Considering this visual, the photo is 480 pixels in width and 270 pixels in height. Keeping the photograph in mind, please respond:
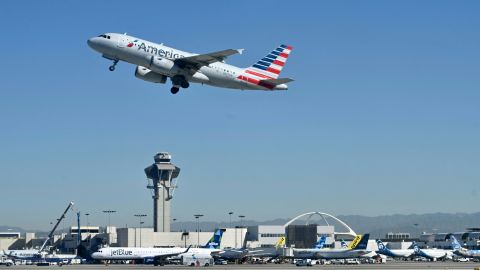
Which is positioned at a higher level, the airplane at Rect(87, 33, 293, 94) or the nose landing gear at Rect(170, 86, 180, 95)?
the airplane at Rect(87, 33, 293, 94)

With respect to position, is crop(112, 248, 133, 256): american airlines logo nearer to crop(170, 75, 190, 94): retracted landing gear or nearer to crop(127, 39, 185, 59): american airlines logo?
crop(170, 75, 190, 94): retracted landing gear

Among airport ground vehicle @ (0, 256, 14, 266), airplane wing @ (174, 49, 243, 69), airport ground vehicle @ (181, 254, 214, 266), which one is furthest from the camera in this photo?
airport ground vehicle @ (0, 256, 14, 266)

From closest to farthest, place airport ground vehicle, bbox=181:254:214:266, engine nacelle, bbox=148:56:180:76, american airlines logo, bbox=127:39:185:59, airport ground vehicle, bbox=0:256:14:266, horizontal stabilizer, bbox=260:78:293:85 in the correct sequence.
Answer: horizontal stabilizer, bbox=260:78:293:85
engine nacelle, bbox=148:56:180:76
american airlines logo, bbox=127:39:185:59
airport ground vehicle, bbox=181:254:214:266
airport ground vehicle, bbox=0:256:14:266

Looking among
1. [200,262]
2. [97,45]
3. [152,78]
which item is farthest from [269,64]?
[200,262]

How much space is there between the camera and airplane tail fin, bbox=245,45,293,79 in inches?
4407

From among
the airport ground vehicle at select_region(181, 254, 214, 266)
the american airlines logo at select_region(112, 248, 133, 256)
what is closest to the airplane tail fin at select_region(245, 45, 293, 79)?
the airport ground vehicle at select_region(181, 254, 214, 266)

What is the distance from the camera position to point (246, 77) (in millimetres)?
106250

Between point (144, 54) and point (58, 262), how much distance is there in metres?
103

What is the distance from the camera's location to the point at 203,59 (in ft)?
346

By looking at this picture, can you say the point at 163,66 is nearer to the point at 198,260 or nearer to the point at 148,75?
the point at 148,75

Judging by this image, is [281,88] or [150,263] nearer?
[281,88]

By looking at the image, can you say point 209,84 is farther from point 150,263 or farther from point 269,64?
point 150,263

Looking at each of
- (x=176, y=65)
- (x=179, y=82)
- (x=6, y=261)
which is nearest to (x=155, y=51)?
(x=176, y=65)

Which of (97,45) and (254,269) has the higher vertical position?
(97,45)
